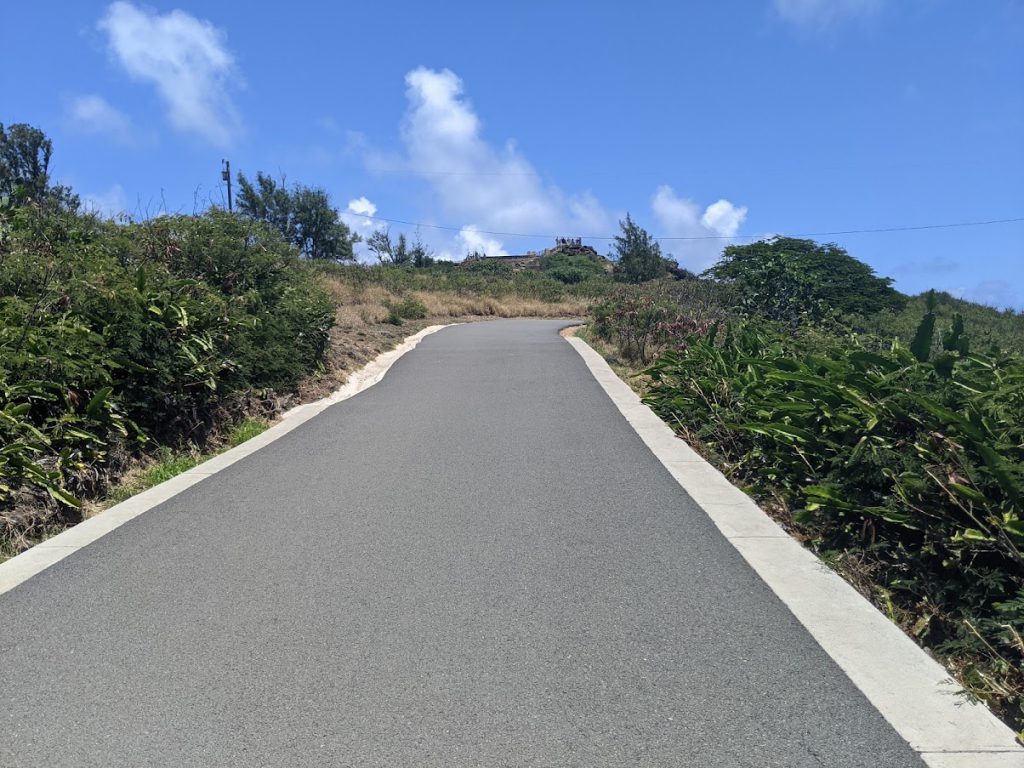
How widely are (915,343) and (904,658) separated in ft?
12.3

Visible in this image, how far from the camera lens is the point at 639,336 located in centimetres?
1634

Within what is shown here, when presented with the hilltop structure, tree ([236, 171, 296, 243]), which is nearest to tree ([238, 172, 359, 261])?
tree ([236, 171, 296, 243])

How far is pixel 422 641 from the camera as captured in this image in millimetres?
4188

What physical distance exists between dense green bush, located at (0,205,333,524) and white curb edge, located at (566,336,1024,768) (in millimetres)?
5164

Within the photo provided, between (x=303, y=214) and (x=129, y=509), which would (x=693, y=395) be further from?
(x=303, y=214)

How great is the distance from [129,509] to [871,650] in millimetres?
5506

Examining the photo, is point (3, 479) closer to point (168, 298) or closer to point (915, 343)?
point (168, 298)

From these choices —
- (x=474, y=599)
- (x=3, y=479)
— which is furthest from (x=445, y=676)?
(x=3, y=479)

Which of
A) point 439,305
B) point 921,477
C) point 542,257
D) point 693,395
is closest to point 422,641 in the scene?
point 921,477

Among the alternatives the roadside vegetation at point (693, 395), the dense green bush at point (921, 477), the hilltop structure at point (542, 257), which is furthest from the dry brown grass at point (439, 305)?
the hilltop structure at point (542, 257)

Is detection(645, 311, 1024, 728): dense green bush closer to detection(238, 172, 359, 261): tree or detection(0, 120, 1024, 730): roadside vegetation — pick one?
detection(0, 120, 1024, 730): roadside vegetation

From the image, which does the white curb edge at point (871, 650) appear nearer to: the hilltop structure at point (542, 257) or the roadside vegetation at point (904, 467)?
the roadside vegetation at point (904, 467)

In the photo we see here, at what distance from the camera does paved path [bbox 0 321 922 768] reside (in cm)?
330

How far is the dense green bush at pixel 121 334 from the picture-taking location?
6867mm
